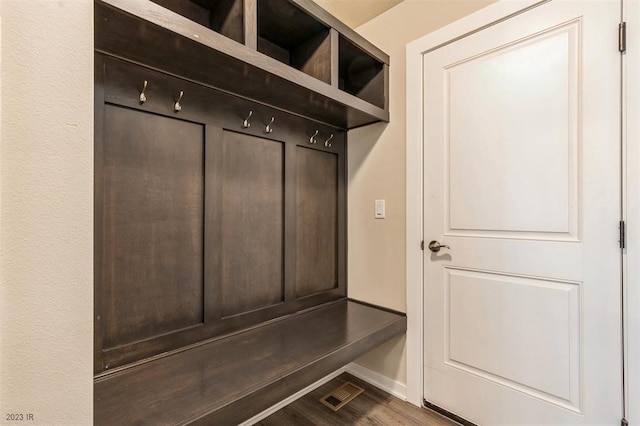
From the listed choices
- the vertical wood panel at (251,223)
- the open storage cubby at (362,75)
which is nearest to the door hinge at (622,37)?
the open storage cubby at (362,75)

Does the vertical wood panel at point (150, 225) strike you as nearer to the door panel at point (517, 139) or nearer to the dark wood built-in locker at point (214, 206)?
the dark wood built-in locker at point (214, 206)

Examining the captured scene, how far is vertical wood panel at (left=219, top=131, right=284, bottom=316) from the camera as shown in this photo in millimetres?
1556

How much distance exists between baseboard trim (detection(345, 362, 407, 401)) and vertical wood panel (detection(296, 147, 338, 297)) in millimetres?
628

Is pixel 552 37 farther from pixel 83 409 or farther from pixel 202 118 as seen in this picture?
pixel 83 409

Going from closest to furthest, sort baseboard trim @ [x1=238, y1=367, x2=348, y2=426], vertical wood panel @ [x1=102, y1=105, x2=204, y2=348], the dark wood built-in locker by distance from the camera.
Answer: the dark wood built-in locker < vertical wood panel @ [x1=102, y1=105, x2=204, y2=348] < baseboard trim @ [x1=238, y1=367, x2=348, y2=426]

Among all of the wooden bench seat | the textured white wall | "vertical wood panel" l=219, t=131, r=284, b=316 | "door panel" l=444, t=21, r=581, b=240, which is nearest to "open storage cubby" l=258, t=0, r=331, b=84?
"vertical wood panel" l=219, t=131, r=284, b=316

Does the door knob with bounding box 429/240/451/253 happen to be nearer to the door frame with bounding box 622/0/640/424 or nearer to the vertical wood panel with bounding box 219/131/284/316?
the door frame with bounding box 622/0/640/424

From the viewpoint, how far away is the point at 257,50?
4.91ft

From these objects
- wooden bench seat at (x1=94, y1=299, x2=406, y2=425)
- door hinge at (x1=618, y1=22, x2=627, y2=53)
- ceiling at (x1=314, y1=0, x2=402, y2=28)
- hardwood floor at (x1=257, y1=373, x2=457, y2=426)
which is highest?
ceiling at (x1=314, y1=0, x2=402, y2=28)

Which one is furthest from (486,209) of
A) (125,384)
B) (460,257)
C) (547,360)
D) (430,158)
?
(125,384)

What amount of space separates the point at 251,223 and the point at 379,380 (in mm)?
1375

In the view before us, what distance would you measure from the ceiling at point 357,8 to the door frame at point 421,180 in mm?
357

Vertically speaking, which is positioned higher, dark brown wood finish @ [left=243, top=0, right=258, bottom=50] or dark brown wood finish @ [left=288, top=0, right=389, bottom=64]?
dark brown wood finish @ [left=288, top=0, right=389, bottom=64]

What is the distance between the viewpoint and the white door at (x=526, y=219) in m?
1.23
